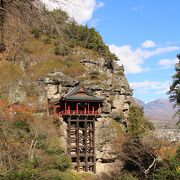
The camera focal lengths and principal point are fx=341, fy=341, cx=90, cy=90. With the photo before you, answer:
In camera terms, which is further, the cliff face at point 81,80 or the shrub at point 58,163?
the cliff face at point 81,80

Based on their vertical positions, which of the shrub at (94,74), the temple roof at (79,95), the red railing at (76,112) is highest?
the shrub at (94,74)

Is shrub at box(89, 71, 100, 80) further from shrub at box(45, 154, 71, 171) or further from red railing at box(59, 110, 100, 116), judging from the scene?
shrub at box(45, 154, 71, 171)

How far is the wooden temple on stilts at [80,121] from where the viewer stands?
123 ft

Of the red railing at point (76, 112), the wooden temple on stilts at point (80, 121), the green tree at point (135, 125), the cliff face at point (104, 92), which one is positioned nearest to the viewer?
the wooden temple on stilts at point (80, 121)

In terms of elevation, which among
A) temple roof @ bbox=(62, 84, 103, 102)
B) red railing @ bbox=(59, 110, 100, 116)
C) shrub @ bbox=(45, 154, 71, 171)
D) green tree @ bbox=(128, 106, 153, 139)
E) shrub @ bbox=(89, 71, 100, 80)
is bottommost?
shrub @ bbox=(45, 154, 71, 171)

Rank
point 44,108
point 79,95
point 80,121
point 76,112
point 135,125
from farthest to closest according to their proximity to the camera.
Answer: point 135,125 → point 44,108 → point 80,121 → point 79,95 → point 76,112

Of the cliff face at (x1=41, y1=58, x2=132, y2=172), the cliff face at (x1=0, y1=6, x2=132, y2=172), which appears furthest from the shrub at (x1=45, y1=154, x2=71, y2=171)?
the cliff face at (x1=41, y1=58, x2=132, y2=172)

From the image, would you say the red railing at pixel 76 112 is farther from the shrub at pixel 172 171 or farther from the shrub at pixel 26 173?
the shrub at pixel 172 171

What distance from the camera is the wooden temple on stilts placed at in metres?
37.6

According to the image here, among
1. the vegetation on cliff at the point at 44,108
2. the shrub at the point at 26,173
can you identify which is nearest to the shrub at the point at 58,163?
the vegetation on cliff at the point at 44,108

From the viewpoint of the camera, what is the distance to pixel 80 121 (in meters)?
39.2

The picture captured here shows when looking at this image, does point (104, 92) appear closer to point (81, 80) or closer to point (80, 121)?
point (81, 80)

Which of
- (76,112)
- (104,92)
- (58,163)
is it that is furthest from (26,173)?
(104,92)

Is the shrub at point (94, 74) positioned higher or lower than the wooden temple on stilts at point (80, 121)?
higher
